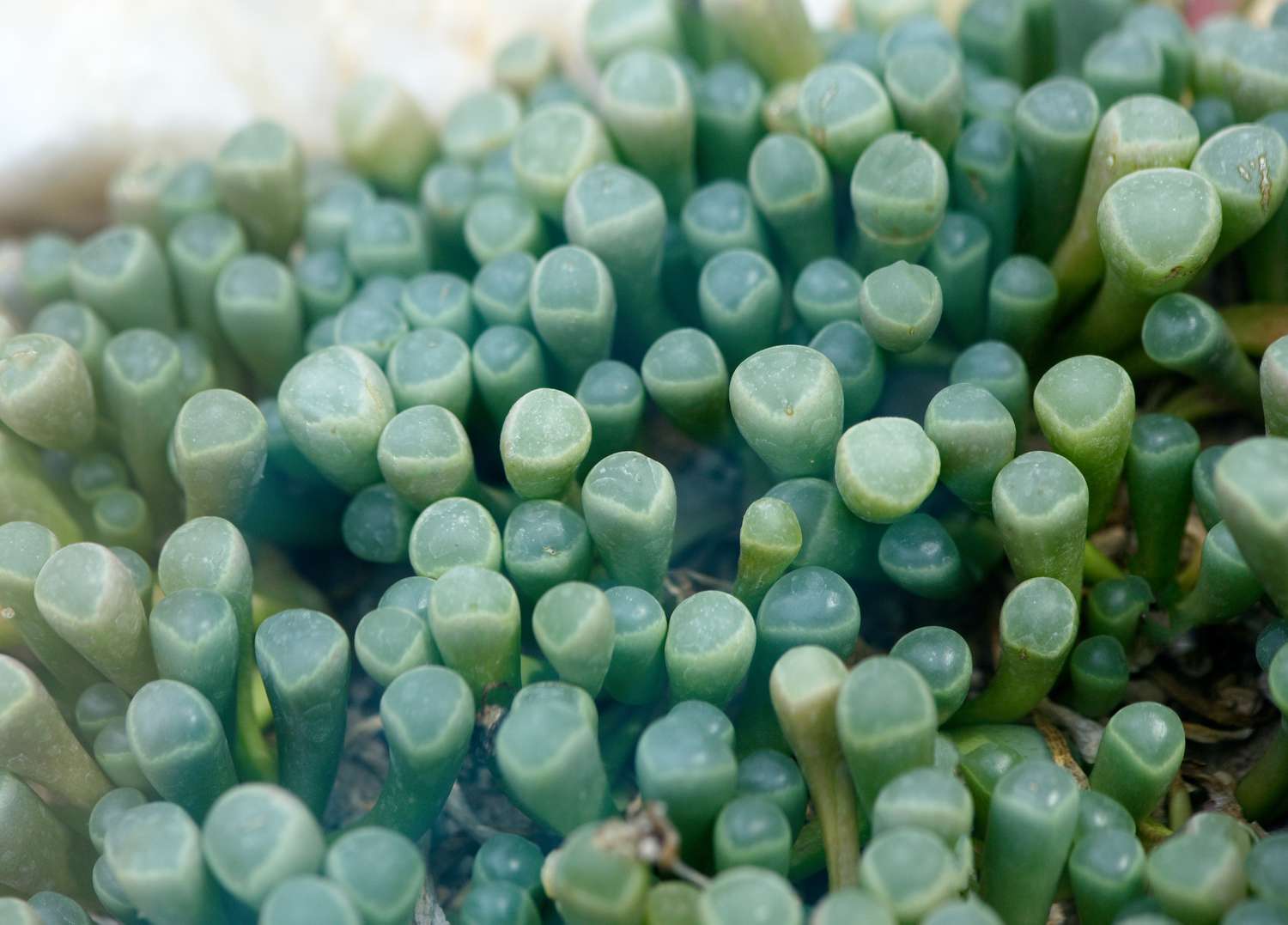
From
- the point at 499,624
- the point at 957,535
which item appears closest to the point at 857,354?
the point at 957,535

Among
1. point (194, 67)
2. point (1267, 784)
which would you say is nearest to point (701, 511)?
point (1267, 784)

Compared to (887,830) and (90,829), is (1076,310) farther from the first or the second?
(90,829)

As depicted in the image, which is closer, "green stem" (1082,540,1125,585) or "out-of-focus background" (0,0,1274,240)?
"green stem" (1082,540,1125,585)

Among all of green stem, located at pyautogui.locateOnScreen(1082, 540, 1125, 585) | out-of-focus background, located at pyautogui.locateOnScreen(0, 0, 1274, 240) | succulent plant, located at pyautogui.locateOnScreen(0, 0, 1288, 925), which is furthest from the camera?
out-of-focus background, located at pyautogui.locateOnScreen(0, 0, 1274, 240)

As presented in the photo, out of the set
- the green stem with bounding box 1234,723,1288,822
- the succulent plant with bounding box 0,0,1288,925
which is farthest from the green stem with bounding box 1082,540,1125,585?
the green stem with bounding box 1234,723,1288,822

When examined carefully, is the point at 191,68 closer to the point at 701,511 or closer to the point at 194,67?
the point at 194,67

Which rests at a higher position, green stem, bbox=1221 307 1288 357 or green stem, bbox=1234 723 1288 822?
green stem, bbox=1221 307 1288 357

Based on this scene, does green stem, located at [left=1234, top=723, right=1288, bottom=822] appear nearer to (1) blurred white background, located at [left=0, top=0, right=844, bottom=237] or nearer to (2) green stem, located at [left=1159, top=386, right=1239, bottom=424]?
(2) green stem, located at [left=1159, top=386, right=1239, bottom=424]

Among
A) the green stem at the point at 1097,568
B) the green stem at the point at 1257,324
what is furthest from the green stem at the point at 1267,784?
the green stem at the point at 1257,324
